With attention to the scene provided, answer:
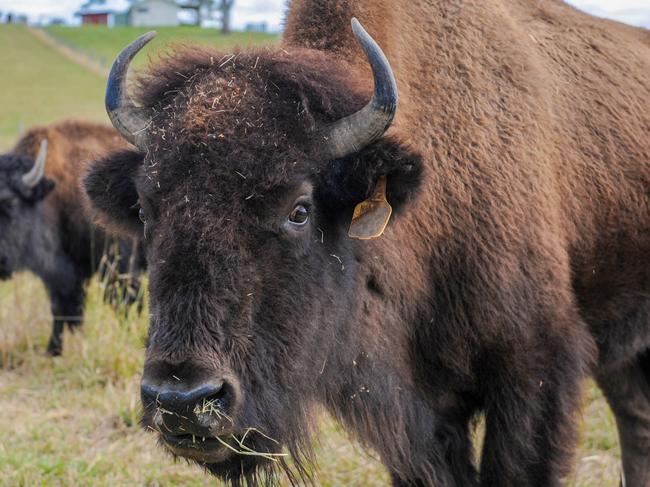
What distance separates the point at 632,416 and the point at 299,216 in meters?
3.15

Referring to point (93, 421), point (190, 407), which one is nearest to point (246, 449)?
point (190, 407)

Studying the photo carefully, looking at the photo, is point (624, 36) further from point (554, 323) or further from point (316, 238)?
point (316, 238)

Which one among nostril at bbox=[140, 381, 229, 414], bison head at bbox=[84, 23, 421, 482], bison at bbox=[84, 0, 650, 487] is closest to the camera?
nostril at bbox=[140, 381, 229, 414]

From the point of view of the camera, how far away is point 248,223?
275 centimetres

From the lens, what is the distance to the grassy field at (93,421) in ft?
16.4

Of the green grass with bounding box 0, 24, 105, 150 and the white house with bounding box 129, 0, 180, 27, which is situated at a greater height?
the green grass with bounding box 0, 24, 105, 150

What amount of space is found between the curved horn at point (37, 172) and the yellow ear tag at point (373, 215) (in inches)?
273

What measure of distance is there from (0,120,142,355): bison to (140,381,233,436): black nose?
247 inches

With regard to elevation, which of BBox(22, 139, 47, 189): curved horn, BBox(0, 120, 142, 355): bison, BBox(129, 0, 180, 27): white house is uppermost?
BBox(22, 139, 47, 189): curved horn

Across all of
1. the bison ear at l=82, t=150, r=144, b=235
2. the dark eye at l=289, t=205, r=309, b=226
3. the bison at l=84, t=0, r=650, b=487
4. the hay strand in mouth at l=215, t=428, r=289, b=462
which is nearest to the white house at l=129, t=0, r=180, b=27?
the bison at l=84, t=0, r=650, b=487

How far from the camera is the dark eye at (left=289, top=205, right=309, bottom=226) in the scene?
2.88 meters

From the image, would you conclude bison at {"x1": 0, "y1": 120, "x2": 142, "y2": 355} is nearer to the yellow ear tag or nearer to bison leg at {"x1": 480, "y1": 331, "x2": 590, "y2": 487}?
bison leg at {"x1": 480, "y1": 331, "x2": 590, "y2": 487}

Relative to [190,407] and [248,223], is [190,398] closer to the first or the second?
[190,407]

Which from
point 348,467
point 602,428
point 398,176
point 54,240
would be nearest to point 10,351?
point 54,240
